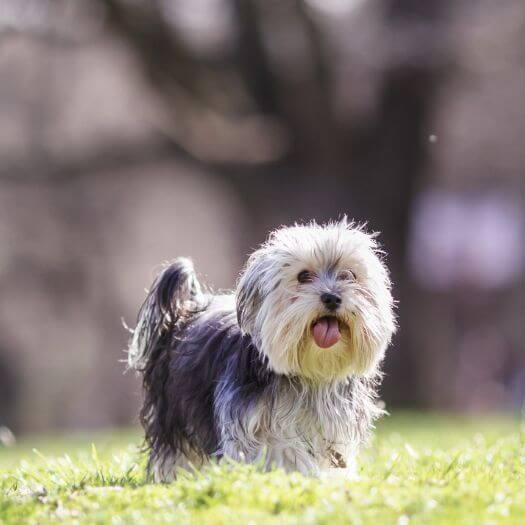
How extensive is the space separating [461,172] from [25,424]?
11099 mm

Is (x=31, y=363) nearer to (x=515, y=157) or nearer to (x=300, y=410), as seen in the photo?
(x=515, y=157)

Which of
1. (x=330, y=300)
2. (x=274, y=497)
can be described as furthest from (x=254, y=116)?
(x=274, y=497)

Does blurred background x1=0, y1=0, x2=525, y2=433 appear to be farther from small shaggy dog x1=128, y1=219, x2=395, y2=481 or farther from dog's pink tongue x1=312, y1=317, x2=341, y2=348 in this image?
dog's pink tongue x1=312, y1=317, x2=341, y2=348

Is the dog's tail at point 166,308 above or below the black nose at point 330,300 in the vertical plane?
below

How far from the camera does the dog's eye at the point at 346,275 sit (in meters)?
6.02

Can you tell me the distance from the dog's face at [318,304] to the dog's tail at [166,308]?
934 millimetres

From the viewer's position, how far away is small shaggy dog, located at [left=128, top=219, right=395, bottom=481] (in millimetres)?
5844

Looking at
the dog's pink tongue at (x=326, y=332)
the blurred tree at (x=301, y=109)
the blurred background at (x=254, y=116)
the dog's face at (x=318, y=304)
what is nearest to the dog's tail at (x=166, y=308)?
the dog's face at (x=318, y=304)

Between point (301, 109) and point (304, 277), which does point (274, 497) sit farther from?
point (301, 109)

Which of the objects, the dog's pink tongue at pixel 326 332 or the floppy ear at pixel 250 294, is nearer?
the dog's pink tongue at pixel 326 332

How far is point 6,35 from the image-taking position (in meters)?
14.7

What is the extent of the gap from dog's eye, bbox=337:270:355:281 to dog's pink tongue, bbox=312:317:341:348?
0.80ft

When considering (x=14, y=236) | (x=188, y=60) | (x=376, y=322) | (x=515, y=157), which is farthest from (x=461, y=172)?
(x=376, y=322)

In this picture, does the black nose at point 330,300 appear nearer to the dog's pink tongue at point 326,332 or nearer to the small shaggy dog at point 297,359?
the small shaggy dog at point 297,359
